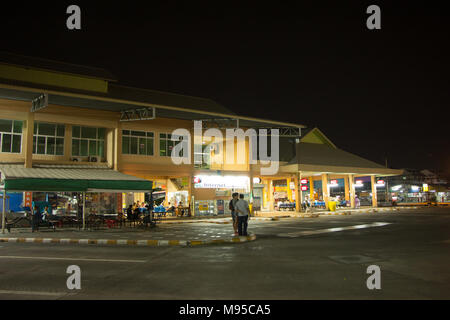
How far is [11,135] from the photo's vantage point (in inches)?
965

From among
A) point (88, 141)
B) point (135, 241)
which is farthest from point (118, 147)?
point (135, 241)

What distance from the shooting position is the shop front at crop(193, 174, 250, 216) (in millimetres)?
31266

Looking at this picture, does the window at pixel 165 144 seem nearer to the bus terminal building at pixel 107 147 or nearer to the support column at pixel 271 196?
the bus terminal building at pixel 107 147

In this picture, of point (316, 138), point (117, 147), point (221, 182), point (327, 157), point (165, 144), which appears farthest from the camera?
point (316, 138)

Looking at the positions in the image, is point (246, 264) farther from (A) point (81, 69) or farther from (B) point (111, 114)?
(A) point (81, 69)

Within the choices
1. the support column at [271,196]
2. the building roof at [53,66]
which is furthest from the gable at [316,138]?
the building roof at [53,66]

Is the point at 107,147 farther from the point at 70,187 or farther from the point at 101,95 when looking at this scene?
the point at 70,187

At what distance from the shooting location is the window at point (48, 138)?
2569cm

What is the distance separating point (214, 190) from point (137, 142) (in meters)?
8.21

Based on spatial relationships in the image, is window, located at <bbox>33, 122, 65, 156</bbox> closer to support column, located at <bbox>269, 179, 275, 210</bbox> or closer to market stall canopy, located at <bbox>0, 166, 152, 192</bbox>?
market stall canopy, located at <bbox>0, 166, 152, 192</bbox>

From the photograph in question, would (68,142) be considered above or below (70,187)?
above

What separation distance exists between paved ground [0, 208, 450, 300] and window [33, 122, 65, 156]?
14.7 meters

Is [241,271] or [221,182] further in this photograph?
[221,182]
